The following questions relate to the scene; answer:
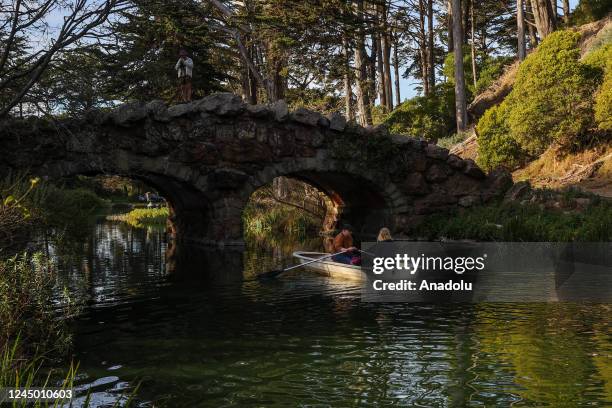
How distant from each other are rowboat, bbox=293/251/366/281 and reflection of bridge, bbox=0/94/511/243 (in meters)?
5.96

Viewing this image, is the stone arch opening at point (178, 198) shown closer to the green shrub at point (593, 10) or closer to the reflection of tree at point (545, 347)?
the reflection of tree at point (545, 347)

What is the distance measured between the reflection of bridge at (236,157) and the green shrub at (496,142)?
2105 mm

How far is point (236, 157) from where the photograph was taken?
22.7 m

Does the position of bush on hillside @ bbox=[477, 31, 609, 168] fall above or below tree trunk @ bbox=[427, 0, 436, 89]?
below

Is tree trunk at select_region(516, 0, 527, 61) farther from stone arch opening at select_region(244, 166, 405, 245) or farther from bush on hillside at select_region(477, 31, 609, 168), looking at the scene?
stone arch opening at select_region(244, 166, 405, 245)

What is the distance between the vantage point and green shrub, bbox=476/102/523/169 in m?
26.0

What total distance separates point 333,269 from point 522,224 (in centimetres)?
713

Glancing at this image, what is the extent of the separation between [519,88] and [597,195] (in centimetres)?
641

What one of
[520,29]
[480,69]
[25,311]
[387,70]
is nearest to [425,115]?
[387,70]

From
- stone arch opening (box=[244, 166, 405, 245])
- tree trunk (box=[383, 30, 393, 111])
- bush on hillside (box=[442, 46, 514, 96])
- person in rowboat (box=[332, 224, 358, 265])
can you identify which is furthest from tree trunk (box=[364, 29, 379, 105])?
person in rowboat (box=[332, 224, 358, 265])

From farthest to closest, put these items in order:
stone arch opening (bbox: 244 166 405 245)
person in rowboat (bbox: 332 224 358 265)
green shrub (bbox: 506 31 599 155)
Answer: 1. stone arch opening (bbox: 244 166 405 245)
2. green shrub (bbox: 506 31 599 155)
3. person in rowboat (bbox: 332 224 358 265)

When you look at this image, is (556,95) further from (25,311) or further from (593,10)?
(25,311)

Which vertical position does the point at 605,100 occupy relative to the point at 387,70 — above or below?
below

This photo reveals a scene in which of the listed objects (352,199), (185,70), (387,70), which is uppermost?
(387,70)
